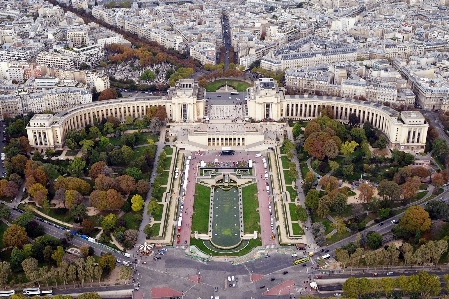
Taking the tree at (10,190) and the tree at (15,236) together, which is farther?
the tree at (10,190)

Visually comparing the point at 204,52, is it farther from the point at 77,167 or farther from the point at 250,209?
the point at 250,209

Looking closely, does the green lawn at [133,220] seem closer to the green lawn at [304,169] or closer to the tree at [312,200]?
the tree at [312,200]

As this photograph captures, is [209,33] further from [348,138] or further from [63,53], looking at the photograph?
[348,138]

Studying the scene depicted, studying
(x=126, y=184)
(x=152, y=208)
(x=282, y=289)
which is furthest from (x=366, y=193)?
(x=126, y=184)

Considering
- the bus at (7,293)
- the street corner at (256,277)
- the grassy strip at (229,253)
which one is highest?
the grassy strip at (229,253)

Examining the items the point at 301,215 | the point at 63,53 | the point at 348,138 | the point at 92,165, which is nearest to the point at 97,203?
the point at 92,165

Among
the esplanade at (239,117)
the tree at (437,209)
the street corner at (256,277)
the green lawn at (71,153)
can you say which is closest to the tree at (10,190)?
the green lawn at (71,153)

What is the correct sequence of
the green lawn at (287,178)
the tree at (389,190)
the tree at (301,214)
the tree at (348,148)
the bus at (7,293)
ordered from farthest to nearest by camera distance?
the tree at (348,148), the green lawn at (287,178), the tree at (389,190), the tree at (301,214), the bus at (7,293)
